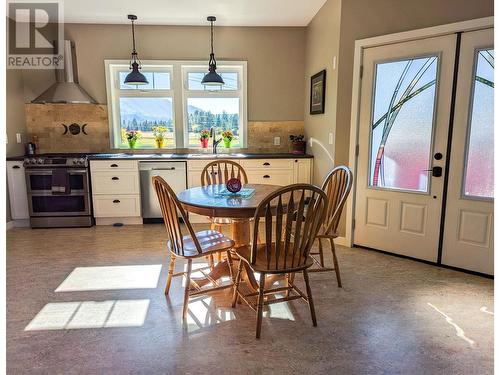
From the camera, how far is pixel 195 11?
4.21m

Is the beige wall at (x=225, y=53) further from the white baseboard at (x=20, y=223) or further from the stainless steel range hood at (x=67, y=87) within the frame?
the white baseboard at (x=20, y=223)

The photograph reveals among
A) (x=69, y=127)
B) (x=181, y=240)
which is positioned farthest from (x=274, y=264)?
(x=69, y=127)

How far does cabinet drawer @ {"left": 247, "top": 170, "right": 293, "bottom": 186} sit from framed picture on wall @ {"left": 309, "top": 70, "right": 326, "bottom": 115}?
900 mm

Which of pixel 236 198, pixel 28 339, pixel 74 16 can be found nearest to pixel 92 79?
pixel 74 16

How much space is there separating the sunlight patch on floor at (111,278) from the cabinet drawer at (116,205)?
1450 millimetres

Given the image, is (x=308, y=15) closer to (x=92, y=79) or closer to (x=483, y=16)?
(x=483, y=16)

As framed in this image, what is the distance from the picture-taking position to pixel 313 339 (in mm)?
2061

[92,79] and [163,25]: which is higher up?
[163,25]

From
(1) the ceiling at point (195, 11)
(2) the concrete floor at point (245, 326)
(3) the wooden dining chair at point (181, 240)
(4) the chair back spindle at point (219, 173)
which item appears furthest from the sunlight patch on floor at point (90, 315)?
(1) the ceiling at point (195, 11)

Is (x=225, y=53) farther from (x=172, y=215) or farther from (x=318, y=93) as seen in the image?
(x=172, y=215)

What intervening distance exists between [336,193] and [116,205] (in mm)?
3009

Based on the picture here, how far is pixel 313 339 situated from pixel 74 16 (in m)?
4.70

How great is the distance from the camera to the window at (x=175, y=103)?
4.88 m

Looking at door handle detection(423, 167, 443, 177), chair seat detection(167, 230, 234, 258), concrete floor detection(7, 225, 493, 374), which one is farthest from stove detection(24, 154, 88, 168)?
door handle detection(423, 167, 443, 177)
